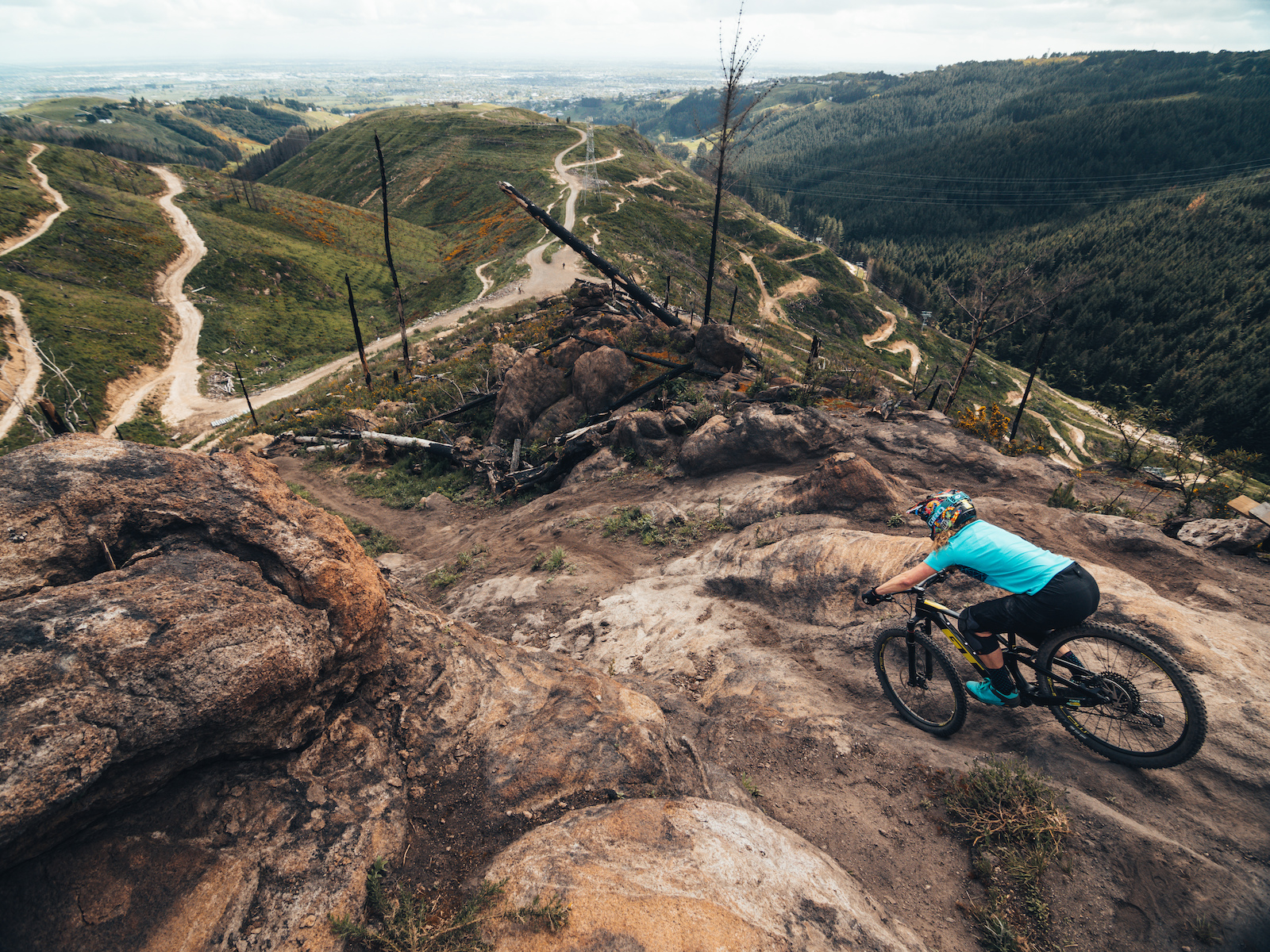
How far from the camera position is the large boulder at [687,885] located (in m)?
4.18

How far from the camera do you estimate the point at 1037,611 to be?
5.71 meters

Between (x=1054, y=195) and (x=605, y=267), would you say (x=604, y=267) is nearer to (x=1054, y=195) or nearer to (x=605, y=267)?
(x=605, y=267)

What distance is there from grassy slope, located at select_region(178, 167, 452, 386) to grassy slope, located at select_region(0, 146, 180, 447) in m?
4.59

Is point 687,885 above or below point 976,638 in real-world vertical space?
below

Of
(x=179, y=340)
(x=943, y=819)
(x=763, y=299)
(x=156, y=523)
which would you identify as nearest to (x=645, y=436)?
(x=156, y=523)

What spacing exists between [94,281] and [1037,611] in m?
80.6

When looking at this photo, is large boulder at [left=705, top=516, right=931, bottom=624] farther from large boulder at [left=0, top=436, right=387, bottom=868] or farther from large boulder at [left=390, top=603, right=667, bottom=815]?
large boulder at [left=0, top=436, right=387, bottom=868]

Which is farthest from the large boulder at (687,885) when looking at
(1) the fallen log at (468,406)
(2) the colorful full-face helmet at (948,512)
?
(1) the fallen log at (468,406)

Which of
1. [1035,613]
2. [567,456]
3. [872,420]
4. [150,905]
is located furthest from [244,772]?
[872,420]

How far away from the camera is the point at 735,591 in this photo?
432 inches

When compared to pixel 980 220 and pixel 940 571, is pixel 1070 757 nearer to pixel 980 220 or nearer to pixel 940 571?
pixel 940 571

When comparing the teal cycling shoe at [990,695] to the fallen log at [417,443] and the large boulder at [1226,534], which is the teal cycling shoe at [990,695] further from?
the fallen log at [417,443]

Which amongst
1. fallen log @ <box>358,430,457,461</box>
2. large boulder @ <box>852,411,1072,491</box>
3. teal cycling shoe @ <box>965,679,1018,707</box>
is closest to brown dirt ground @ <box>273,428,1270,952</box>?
teal cycling shoe @ <box>965,679,1018,707</box>

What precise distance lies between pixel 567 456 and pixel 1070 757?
16.4 metres
